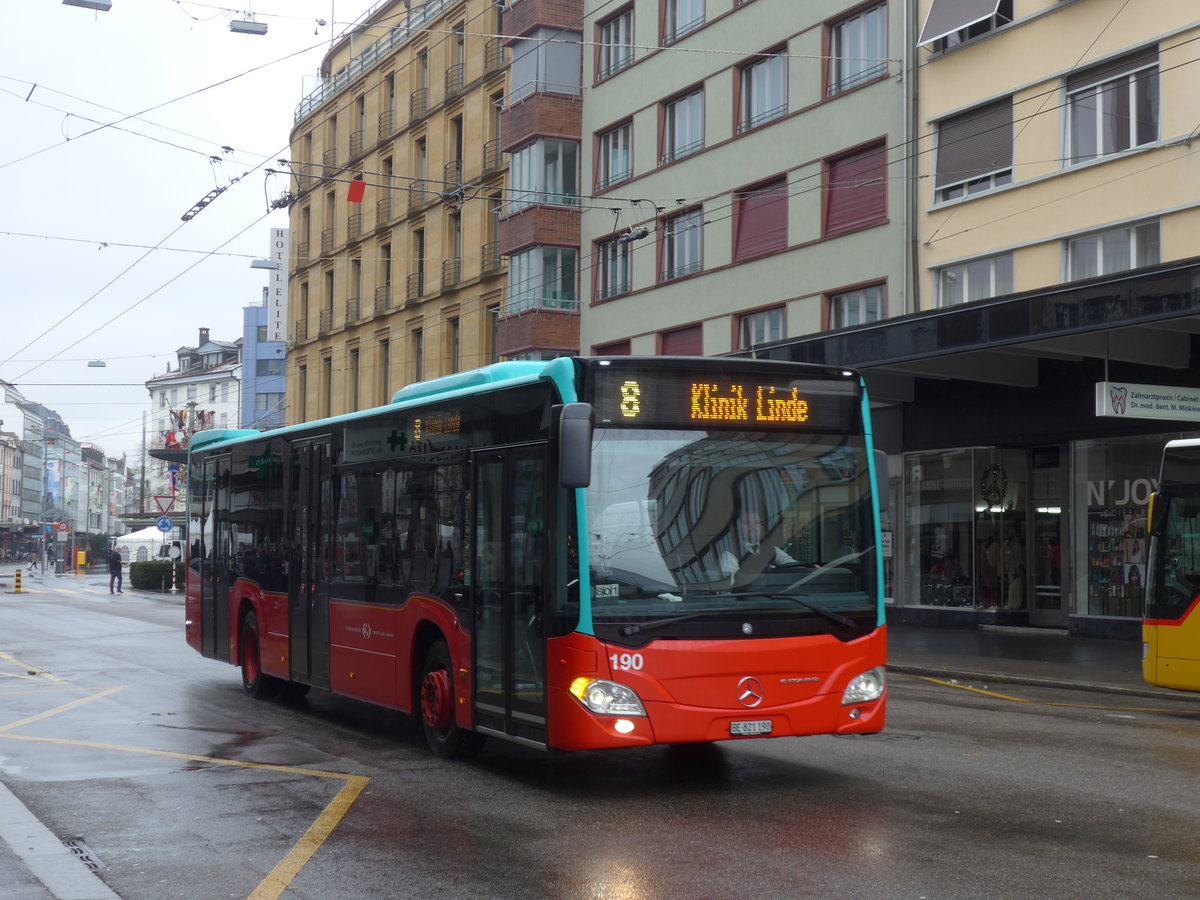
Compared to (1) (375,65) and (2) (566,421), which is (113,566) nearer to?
(1) (375,65)

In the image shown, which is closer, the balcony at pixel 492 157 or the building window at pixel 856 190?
the building window at pixel 856 190

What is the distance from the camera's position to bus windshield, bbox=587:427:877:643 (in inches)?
347

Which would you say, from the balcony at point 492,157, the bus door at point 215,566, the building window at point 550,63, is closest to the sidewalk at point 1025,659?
the bus door at point 215,566

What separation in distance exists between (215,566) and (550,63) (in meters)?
24.4

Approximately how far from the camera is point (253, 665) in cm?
1534

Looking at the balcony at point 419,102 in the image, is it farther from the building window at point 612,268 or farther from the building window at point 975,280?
the building window at point 975,280

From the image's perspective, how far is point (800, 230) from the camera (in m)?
30.4

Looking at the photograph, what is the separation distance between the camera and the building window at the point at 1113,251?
73.9 ft

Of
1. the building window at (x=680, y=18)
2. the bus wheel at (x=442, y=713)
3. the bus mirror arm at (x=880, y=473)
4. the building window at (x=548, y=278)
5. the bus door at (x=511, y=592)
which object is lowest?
the bus wheel at (x=442, y=713)

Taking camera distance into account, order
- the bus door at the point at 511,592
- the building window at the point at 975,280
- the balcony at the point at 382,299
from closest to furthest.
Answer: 1. the bus door at the point at 511,592
2. the building window at the point at 975,280
3. the balcony at the point at 382,299

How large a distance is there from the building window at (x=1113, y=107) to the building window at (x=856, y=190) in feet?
15.8

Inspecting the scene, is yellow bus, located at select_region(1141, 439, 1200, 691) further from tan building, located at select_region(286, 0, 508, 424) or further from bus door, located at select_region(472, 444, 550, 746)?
tan building, located at select_region(286, 0, 508, 424)

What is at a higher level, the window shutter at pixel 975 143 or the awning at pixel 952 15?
the awning at pixel 952 15

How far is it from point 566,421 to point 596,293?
29.6 meters
